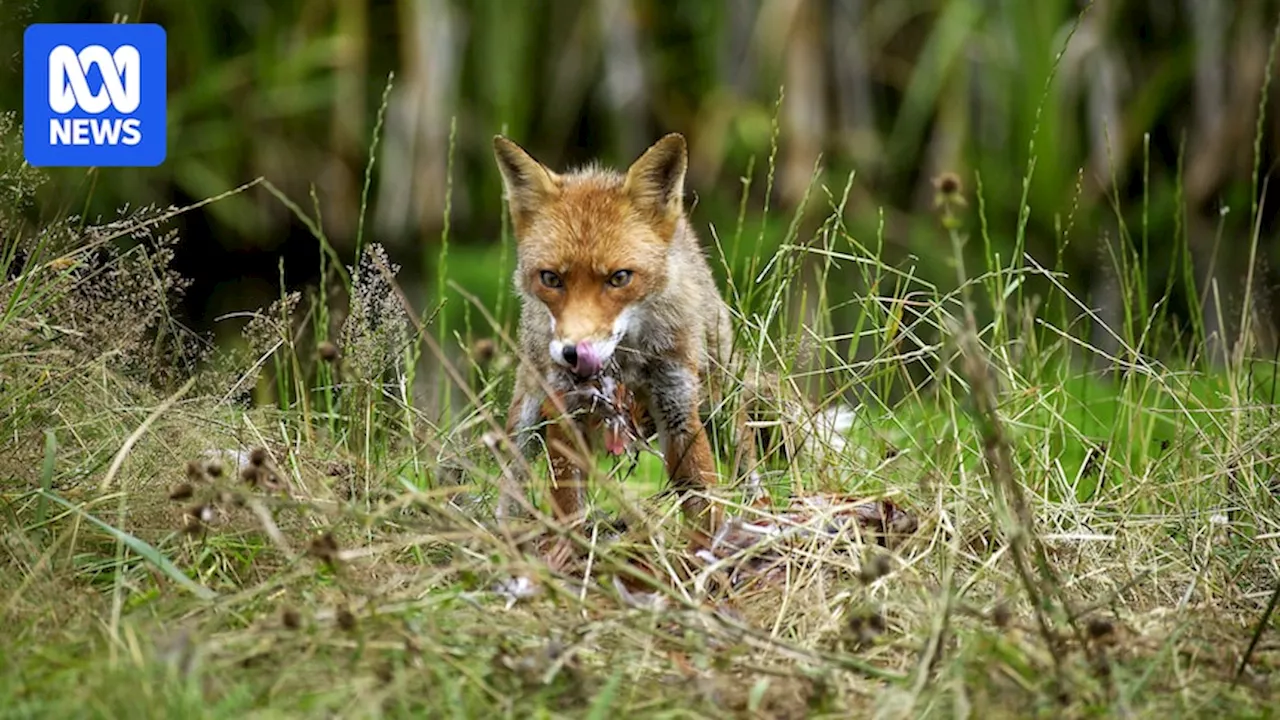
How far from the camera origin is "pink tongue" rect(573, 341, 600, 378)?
11.5ft

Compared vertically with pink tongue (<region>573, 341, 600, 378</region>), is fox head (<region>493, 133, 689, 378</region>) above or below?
above

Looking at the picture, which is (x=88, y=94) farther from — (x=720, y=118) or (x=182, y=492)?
(x=720, y=118)

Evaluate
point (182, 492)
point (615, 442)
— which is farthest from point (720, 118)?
point (182, 492)

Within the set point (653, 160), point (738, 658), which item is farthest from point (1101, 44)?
point (738, 658)

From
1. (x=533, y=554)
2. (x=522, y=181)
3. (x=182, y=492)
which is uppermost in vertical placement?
(x=522, y=181)

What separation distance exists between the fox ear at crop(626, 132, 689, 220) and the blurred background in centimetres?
493

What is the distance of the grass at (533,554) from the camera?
244 cm

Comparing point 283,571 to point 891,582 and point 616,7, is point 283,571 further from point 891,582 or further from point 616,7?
point 616,7

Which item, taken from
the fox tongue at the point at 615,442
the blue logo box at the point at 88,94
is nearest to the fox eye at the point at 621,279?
the fox tongue at the point at 615,442

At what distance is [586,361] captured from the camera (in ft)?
11.5

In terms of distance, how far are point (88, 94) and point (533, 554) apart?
208 centimetres

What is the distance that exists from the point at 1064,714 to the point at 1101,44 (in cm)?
745

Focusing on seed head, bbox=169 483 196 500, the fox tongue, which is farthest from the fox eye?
seed head, bbox=169 483 196 500

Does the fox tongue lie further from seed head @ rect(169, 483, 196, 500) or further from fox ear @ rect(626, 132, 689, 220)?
seed head @ rect(169, 483, 196, 500)
